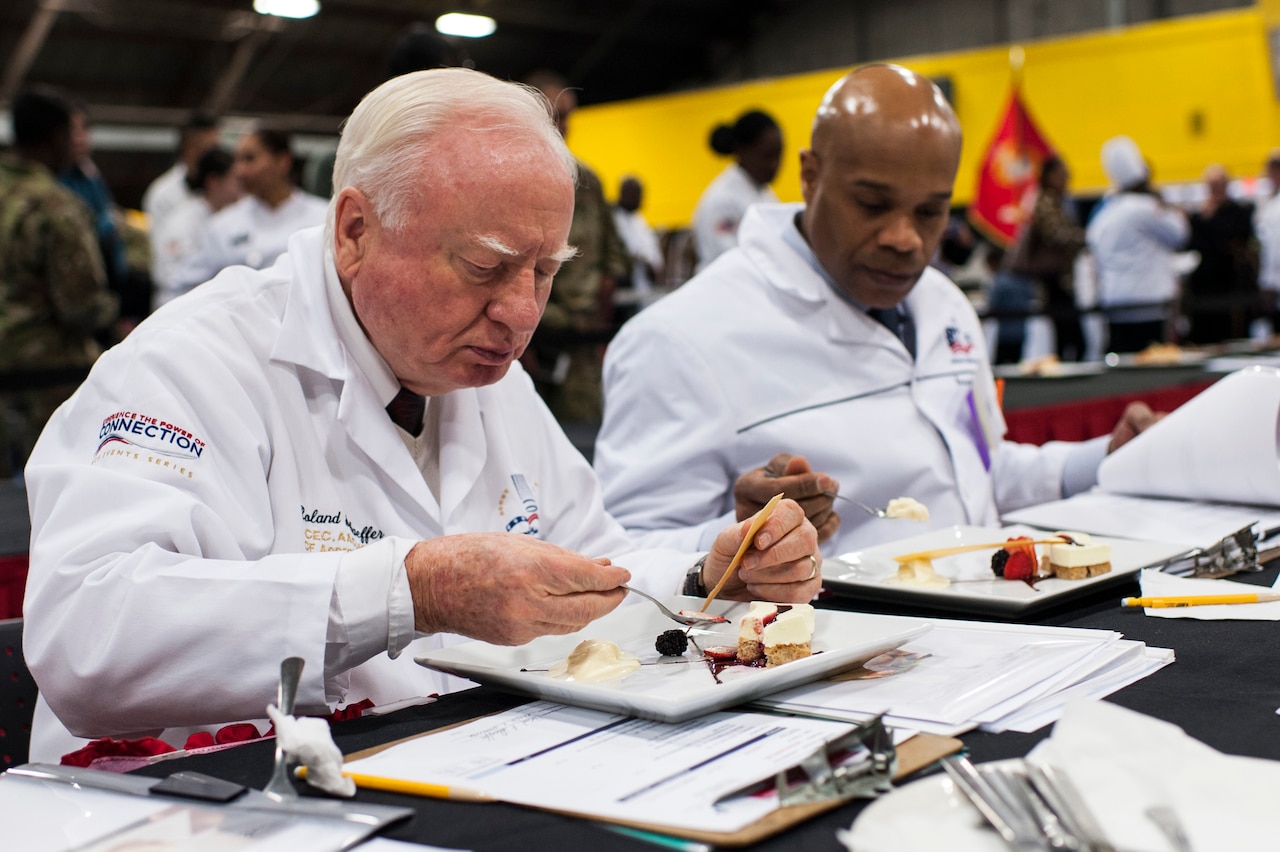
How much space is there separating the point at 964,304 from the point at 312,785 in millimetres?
1976

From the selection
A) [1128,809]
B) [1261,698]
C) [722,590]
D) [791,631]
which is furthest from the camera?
[722,590]

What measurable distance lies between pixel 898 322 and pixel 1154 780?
5.77 feet

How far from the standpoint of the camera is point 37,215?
4.44m

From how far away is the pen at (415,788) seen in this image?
2.71 feet

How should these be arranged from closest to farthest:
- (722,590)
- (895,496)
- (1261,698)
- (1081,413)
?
(1261,698), (722,590), (895,496), (1081,413)

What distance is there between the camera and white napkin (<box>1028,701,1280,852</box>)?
26.7 inches

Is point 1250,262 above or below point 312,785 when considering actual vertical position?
above

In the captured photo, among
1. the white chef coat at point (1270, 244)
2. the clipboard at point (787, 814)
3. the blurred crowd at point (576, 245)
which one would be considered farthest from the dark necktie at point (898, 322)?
the white chef coat at point (1270, 244)

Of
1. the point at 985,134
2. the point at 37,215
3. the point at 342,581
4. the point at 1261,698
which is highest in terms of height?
the point at 985,134

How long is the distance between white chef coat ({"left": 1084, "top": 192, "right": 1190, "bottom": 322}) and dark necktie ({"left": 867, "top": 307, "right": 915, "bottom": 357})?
19.2ft

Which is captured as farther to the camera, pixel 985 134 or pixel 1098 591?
pixel 985 134

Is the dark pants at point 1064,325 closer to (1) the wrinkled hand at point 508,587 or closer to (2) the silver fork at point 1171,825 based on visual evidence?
(1) the wrinkled hand at point 508,587

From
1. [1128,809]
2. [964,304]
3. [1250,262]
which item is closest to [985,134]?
[1250,262]

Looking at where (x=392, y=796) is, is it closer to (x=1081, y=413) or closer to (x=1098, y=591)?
(x=1098, y=591)
